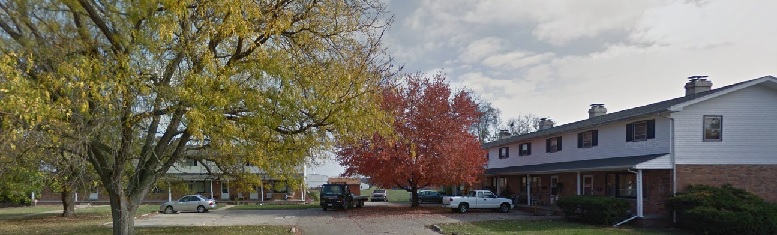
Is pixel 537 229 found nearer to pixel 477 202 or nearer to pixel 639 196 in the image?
pixel 639 196

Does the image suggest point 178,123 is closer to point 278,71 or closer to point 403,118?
point 278,71

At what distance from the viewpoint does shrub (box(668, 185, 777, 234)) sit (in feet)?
60.3

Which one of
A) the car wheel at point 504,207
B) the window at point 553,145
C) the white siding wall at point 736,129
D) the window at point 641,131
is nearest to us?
the white siding wall at point 736,129

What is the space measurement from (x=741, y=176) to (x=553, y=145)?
1214cm

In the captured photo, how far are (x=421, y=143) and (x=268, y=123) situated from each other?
21.3m

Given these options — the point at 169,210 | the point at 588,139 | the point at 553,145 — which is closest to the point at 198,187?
the point at 169,210

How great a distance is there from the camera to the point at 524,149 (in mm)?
38250

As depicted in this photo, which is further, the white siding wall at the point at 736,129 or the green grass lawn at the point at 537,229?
the white siding wall at the point at 736,129

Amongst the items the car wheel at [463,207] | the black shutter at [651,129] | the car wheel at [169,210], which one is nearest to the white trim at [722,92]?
the black shutter at [651,129]

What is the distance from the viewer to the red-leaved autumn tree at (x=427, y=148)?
3055cm

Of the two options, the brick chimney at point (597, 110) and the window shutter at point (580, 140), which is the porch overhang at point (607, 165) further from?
the brick chimney at point (597, 110)

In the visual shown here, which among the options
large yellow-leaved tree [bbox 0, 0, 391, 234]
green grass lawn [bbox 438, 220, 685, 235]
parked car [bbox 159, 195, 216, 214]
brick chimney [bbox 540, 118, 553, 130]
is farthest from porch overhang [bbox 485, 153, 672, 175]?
parked car [bbox 159, 195, 216, 214]

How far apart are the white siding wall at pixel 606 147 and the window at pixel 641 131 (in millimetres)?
187

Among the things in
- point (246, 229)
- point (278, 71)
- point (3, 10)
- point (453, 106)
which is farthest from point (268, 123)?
point (453, 106)
